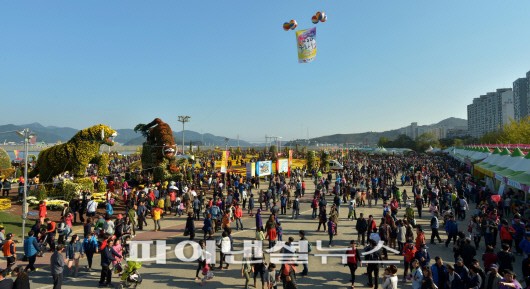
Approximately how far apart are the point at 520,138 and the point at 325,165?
27819 millimetres

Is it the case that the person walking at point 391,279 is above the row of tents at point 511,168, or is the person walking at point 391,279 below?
below

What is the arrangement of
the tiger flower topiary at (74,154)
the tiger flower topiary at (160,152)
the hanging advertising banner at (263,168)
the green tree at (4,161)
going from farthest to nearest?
the green tree at (4,161) → the hanging advertising banner at (263,168) → the tiger flower topiary at (160,152) → the tiger flower topiary at (74,154)

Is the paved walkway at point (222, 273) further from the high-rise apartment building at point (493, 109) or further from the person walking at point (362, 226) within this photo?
the high-rise apartment building at point (493, 109)

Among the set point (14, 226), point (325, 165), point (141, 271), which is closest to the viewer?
point (141, 271)

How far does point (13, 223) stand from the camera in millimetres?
15852

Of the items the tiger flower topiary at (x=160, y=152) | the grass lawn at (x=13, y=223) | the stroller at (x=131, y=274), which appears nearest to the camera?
the stroller at (x=131, y=274)

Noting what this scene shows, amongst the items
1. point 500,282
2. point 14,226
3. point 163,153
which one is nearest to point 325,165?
point 163,153

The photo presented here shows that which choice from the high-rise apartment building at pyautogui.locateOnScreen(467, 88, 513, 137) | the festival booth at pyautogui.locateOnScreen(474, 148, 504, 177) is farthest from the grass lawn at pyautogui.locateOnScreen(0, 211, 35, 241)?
the high-rise apartment building at pyautogui.locateOnScreen(467, 88, 513, 137)

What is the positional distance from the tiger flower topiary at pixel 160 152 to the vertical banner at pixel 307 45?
11479 millimetres

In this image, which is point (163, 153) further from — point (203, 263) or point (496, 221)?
point (496, 221)

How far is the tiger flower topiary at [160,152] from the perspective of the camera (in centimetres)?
2550

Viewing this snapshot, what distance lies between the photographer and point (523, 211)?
1591 cm

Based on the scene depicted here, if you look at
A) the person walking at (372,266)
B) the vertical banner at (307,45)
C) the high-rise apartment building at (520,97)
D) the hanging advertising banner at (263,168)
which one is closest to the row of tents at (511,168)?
the person walking at (372,266)

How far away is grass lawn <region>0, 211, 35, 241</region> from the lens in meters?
14.9
